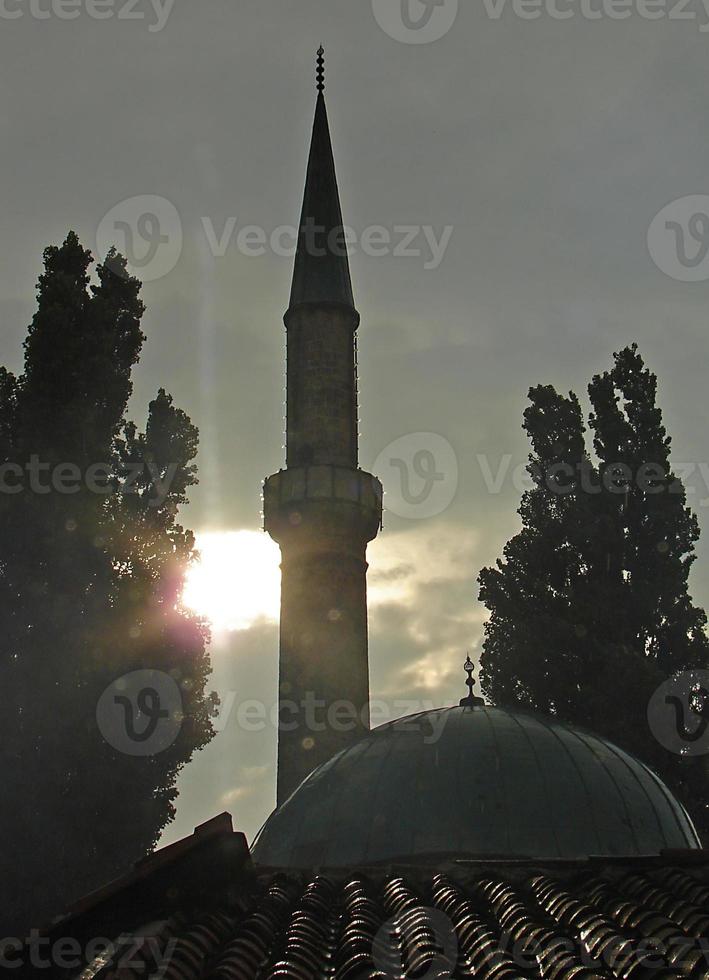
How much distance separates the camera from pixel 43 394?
1411 centimetres

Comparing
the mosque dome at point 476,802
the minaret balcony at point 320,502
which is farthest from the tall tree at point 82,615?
the minaret balcony at point 320,502

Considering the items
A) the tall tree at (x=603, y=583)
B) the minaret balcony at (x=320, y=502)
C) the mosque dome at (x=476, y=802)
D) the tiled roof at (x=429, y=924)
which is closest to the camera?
the tiled roof at (x=429, y=924)

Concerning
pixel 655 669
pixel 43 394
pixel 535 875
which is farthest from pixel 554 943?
pixel 655 669

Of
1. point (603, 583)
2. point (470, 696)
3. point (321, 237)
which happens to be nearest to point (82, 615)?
point (470, 696)

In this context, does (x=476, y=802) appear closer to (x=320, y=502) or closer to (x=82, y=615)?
(x=82, y=615)

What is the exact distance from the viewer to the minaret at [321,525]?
698 inches

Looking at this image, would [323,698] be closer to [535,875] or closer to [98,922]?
[535,875]

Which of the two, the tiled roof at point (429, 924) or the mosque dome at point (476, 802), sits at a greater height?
the mosque dome at point (476, 802)

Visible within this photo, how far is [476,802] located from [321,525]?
31.3ft

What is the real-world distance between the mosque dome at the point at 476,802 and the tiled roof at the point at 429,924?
1737 millimetres

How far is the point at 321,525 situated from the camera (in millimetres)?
18812

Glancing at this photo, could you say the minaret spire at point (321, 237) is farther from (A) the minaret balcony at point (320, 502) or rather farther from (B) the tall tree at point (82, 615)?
(B) the tall tree at point (82, 615)

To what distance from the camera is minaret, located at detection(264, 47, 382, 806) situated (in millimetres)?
17734

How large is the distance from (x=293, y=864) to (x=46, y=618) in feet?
15.8
